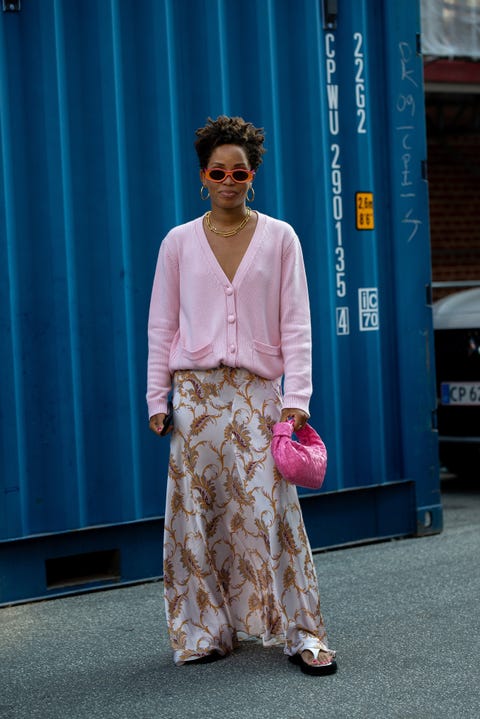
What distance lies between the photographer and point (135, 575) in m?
5.65

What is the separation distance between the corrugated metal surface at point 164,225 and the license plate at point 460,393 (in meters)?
1.51

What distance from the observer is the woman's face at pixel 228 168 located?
416cm

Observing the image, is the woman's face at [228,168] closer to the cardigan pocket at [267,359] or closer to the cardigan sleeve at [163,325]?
the cardigan sleeve at [163,325]

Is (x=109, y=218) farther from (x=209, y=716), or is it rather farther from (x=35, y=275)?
(x=209, y=716)

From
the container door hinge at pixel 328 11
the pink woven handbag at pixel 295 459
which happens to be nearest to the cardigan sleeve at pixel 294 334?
the pink woven handbag at pixel 295 459

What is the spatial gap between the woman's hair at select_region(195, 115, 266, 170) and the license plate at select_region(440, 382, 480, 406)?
4.12 meters

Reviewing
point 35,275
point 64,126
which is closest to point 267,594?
point 35,275

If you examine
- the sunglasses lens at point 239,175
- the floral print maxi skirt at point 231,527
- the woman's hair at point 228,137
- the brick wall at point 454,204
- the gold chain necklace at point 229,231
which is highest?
the brick wall at point 454,204

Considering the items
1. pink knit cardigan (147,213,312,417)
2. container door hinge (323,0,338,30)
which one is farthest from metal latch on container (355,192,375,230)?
pink knit cardigan (147,213,312,417)

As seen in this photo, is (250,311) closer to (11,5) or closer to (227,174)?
(227,174)

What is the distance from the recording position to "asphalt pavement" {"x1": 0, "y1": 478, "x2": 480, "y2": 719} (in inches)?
151

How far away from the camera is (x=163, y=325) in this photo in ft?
14.2

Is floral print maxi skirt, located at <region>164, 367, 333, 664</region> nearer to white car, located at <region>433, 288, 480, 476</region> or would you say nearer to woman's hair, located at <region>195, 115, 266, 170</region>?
woman's hair, located at <region>195, 115, 266, 170</region>

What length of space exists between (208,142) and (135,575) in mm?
2279
